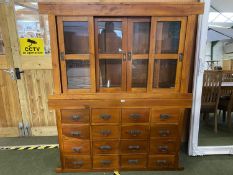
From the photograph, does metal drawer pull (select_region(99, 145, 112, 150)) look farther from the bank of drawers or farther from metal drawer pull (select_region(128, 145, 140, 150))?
metal drawer pull (select_region(128, 145, 140, 150))

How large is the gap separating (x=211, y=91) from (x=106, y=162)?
5.75ft

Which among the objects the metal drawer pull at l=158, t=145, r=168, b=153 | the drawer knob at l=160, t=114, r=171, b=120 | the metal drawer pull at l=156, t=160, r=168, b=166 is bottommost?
the metal drawer pull at l=156, t=160, r=168, b=166

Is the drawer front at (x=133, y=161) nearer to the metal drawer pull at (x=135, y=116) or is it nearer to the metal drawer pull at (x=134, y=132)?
the metal drawer pull at (x=134, y=132)

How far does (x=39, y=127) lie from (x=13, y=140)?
392mm

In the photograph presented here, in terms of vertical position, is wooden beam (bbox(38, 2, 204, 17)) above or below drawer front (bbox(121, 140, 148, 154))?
above

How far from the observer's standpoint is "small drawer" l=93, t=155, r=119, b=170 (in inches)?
67.6

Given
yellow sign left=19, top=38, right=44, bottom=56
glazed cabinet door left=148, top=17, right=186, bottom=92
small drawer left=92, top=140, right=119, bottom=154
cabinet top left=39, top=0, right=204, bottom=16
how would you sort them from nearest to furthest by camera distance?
1. cabinet top left=39, top=0, right=204, bottom=16
2. glazed cabinet door left=148, top=17, right=186, bottom=92
3. small drawer left=92, top=140, right=119, bottom=154
4. yellow sign left=19, top=38, right=44, bottom=56

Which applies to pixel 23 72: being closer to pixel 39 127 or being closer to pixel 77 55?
pixel 39 127

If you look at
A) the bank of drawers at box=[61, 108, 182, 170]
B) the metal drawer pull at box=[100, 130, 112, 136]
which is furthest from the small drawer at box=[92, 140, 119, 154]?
the metal drawer pull at box=[100, 130, 112, 136]

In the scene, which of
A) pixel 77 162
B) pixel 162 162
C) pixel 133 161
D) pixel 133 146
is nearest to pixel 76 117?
pixel 77 162

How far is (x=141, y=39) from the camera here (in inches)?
60.7

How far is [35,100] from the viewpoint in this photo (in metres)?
2.35

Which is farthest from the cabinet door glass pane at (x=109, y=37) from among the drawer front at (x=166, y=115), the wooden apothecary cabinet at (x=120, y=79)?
the drawer front at (x=166, y=115)

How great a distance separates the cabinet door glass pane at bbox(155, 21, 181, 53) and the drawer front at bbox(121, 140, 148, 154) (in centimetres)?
96
